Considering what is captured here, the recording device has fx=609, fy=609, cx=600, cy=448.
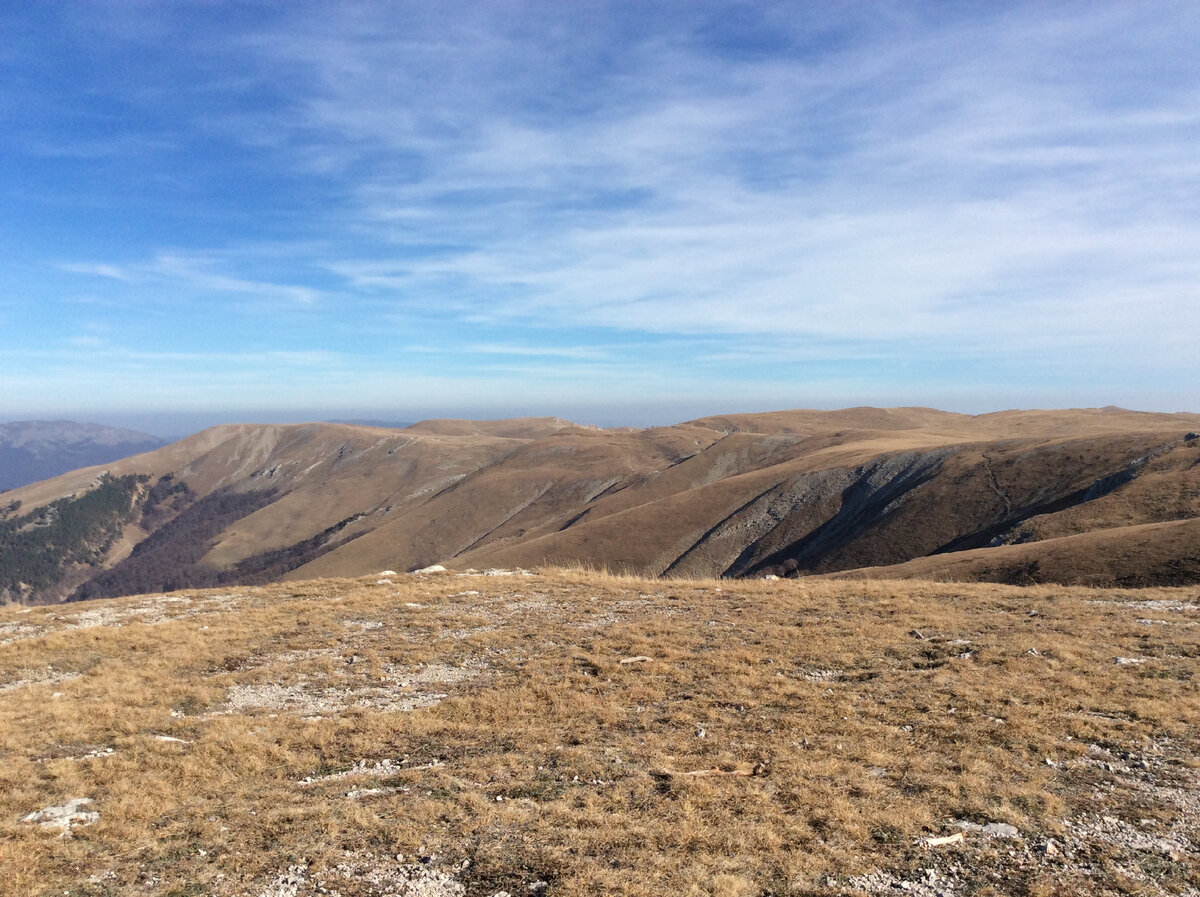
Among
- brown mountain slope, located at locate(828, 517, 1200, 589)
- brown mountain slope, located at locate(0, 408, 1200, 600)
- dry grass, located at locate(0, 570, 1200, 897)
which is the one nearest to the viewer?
dry grass, located at locate(0, 570, 1200, 897)

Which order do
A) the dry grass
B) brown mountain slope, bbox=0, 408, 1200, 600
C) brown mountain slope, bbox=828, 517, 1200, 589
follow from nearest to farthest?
the dry grass
brown mountain slope, bbox=828, 517, 1200, 589
brown mountain slope, bbox=0, 408, 1200, 600

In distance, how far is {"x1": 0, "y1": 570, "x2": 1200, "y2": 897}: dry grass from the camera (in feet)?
24.9

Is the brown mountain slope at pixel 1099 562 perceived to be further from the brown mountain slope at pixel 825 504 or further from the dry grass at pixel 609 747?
the dry grass at pixel 609 747

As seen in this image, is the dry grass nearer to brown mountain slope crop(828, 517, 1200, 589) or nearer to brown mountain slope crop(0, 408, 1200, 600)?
brown mountain slope crop(828, 517, 1200, 589)

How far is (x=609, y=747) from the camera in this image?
1090 centimetres

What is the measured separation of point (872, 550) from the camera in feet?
240

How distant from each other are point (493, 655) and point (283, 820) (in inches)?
318

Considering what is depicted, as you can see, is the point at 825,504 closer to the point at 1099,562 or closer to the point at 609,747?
the point at 1099,562

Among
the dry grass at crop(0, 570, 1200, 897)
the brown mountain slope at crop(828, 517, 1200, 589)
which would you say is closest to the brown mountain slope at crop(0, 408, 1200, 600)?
the brown mountain slope at crop(828, 517, 1200, 589)

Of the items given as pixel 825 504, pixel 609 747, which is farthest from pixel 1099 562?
pixel 825 504

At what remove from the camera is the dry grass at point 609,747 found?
299 inches

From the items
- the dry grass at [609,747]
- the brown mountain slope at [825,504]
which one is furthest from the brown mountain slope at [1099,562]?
the dry grass at [609,747]

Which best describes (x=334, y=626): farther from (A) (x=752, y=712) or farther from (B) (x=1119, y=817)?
(B) (x=1119, y=817)

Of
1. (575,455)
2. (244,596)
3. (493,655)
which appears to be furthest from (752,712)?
(575,455)
